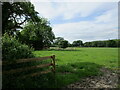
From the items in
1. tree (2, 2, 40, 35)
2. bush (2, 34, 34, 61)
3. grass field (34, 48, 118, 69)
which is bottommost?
grass field (34, 48, 118, 69)

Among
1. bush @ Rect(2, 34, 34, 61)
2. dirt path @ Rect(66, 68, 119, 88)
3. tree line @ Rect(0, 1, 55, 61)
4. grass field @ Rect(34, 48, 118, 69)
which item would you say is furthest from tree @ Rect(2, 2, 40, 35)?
dirt path @ Rect(66, 68, 119, 88)

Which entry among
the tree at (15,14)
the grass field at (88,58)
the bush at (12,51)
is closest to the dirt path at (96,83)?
the bush at (12,51)

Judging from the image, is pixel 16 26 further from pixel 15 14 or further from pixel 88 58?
pixel 88 58

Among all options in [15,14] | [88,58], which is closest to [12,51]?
[15,14]

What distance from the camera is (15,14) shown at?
453 inches

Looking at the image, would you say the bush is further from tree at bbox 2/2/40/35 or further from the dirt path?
tree at bbox 2/2/40/35

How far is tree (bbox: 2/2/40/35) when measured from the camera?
9.55 m

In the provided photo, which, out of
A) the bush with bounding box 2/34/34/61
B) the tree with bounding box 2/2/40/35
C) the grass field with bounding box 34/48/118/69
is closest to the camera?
the bush with bounding box 2/34/34/61

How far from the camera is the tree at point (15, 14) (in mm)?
9553

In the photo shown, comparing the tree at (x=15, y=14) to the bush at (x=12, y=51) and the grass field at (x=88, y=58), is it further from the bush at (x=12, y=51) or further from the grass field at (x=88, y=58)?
the bush at (x=12, y=51)

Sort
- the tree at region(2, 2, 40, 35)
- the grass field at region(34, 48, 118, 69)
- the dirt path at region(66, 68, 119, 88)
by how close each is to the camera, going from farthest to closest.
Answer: the grass field at region(34, 48, 118, 69) < the tree at region(2, 2, 40, 35) < the dirt path at region(66, 68, 119, 88)

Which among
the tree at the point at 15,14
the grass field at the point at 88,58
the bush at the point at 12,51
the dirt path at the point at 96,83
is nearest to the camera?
the bush at the point at 12,51

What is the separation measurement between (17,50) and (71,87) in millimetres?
3037

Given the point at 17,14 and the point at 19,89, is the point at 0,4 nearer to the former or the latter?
the point at 17,14
